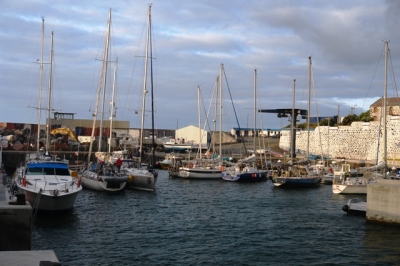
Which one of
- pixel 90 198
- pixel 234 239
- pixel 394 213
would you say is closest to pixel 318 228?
pixel 394 213

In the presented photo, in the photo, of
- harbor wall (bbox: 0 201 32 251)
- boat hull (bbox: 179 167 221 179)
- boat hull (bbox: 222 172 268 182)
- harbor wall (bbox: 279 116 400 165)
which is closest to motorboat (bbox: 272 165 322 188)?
boat hull (bbox: 222 172 268 182)

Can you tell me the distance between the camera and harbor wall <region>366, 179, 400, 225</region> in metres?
24.5

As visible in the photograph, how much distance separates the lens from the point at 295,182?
1832 inches

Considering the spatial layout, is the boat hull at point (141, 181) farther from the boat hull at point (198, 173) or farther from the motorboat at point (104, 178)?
the boat hull at point (198, 173)

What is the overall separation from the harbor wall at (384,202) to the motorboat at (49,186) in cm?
1521

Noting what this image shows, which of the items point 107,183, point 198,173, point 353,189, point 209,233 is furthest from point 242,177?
point 209,233

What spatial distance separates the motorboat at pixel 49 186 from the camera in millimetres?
25891

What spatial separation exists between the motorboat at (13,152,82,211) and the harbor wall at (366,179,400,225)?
1521cm

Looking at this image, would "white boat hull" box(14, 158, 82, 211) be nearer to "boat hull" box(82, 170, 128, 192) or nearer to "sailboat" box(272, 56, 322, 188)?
"boat hull" box(82, 170, 128, 192)

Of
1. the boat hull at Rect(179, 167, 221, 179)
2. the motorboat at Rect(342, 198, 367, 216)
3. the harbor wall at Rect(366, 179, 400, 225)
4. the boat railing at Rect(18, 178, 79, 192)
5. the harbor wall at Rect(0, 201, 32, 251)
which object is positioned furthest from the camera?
the boat hull at Rect(179, 167, 221, 179)

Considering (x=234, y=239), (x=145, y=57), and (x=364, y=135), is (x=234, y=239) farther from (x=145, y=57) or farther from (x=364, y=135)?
(x=364, y=135)

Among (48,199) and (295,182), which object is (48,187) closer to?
(48,199)

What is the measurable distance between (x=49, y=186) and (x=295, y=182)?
25928 millimetres

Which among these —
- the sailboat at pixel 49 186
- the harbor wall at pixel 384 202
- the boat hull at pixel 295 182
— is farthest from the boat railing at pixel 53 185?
the boat hull at pixel 295 182
